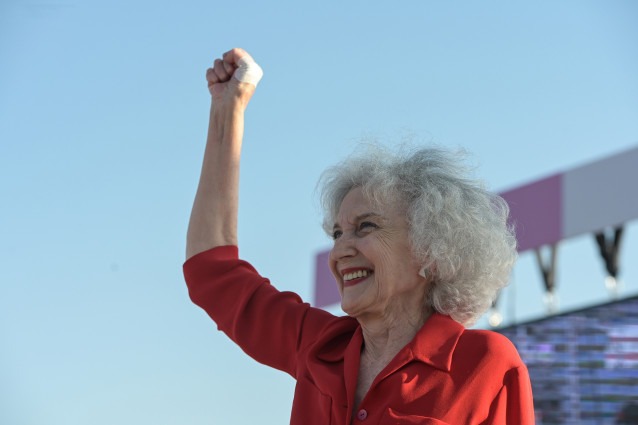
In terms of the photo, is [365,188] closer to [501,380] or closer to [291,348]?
[291,348]

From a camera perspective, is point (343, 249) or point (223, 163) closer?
point (343, 249)

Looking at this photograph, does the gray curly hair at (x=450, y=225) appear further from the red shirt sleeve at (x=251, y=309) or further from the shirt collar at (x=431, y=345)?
the red shirt sleeve at (x=251, y=309)

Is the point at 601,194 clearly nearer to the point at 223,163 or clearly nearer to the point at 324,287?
the point at 324,287

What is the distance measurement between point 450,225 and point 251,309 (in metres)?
0.64

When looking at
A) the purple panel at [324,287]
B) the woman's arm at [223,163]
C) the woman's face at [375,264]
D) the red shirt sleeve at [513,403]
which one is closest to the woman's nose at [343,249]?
the woman's face at [375,264]

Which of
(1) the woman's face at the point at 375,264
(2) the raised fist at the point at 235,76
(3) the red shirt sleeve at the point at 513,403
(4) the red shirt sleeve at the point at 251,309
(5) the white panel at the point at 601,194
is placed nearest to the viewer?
(3) the red shirt sleeve at the point at 513,403

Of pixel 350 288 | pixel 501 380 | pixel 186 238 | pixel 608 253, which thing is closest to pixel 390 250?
pixel 350 288

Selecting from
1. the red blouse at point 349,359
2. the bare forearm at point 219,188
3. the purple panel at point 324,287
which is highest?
the purple panel at point 324,287

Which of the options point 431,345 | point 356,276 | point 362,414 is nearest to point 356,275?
point 356,276

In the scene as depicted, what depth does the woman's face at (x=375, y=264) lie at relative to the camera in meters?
2.22

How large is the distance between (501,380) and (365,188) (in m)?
0.68

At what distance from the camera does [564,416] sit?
Answer: 4555 mm

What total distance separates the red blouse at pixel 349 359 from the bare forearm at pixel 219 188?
0.16ft

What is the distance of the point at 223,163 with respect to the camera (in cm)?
245
